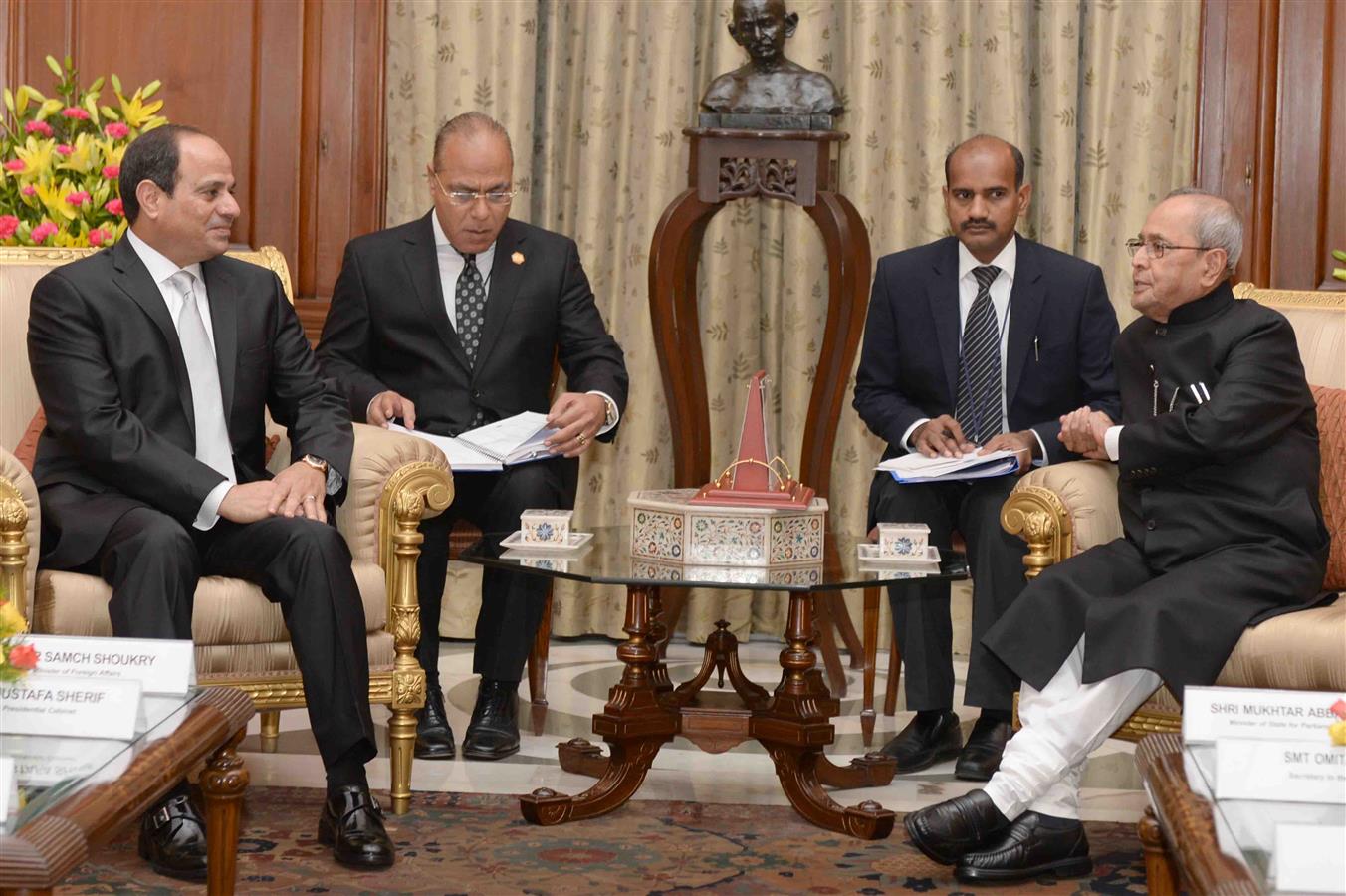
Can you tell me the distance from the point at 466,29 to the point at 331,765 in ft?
9.24

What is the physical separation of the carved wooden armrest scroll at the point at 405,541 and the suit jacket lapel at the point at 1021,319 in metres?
1.48

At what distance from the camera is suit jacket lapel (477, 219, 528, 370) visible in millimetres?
4281

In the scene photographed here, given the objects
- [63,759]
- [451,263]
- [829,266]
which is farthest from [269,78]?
[63,759]

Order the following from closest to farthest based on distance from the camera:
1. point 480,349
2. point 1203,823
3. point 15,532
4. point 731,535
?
point 1203,823 < point 15,532 < point 731,535 < point 480,349

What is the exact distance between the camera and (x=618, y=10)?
533 cm

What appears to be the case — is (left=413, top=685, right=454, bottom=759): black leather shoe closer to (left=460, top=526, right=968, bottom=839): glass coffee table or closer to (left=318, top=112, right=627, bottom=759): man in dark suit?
(left=318, top=112, right=627, bottom=759): man in dark suit

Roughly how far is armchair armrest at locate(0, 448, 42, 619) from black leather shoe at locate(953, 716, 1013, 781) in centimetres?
201

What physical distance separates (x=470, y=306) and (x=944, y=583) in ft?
4.47

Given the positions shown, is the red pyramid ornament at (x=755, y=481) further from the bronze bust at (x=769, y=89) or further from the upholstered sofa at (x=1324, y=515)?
the bronze bust at (x=769, y=89)

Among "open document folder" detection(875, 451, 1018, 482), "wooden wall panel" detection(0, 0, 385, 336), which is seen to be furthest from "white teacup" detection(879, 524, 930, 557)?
"wooden wall panel" detection(0, 0, 385, 336)

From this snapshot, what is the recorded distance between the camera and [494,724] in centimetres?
399

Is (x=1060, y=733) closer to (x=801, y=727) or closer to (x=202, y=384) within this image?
(x=801, y=727)

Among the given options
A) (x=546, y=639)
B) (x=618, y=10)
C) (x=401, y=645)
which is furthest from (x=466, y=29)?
(x=401, y=645)

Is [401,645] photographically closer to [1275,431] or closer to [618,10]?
[1275,431]
